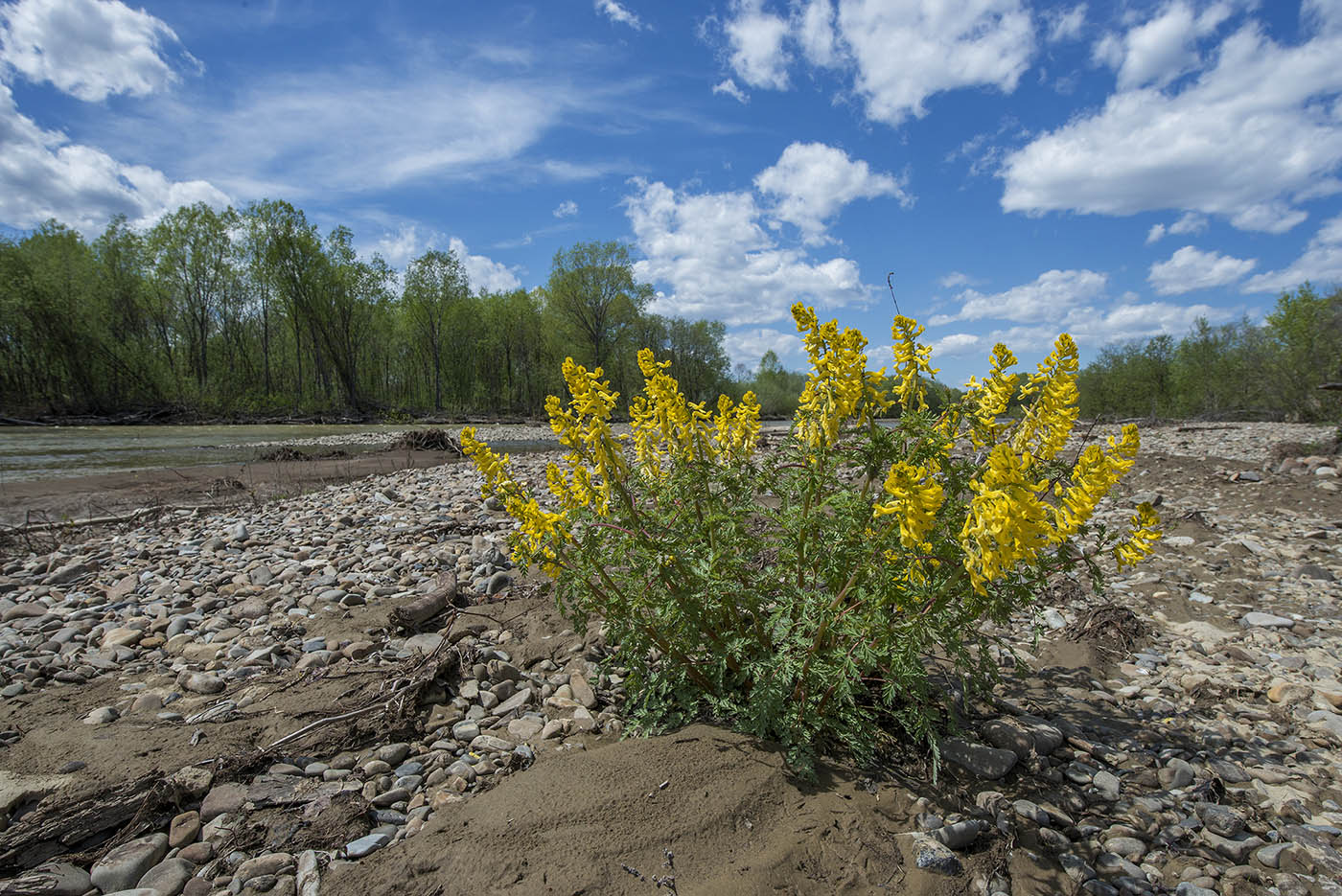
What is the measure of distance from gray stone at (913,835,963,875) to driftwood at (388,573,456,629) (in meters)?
3.37

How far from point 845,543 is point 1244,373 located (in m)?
38.6

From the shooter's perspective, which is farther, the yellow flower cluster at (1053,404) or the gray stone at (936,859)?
the yellow flower cluster at (1053,404)

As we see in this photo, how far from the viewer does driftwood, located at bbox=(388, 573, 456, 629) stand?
422 centimetres

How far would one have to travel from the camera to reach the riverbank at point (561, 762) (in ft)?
7.18

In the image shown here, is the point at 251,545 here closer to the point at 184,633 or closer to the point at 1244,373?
the point at 184,633

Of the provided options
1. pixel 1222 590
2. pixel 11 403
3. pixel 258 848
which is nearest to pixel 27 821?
pixel 258 848

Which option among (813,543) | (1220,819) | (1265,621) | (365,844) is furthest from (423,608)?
(1265,621)

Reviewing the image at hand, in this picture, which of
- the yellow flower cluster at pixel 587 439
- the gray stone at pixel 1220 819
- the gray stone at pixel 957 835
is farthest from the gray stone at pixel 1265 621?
the yellow flower cluster at pixel 587 439

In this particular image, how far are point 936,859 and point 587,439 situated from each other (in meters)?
2.08

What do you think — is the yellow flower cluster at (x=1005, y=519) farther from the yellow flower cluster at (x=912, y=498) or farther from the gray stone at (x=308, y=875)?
the gray stone at (x=308, y=875)

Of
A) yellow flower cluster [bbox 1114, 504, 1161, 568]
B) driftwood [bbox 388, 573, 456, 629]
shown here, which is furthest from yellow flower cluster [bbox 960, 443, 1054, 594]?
driftwood [bbox 388, 573, 456, 629]

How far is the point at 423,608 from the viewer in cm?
430

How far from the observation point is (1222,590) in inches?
201

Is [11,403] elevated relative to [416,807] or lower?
elevated
